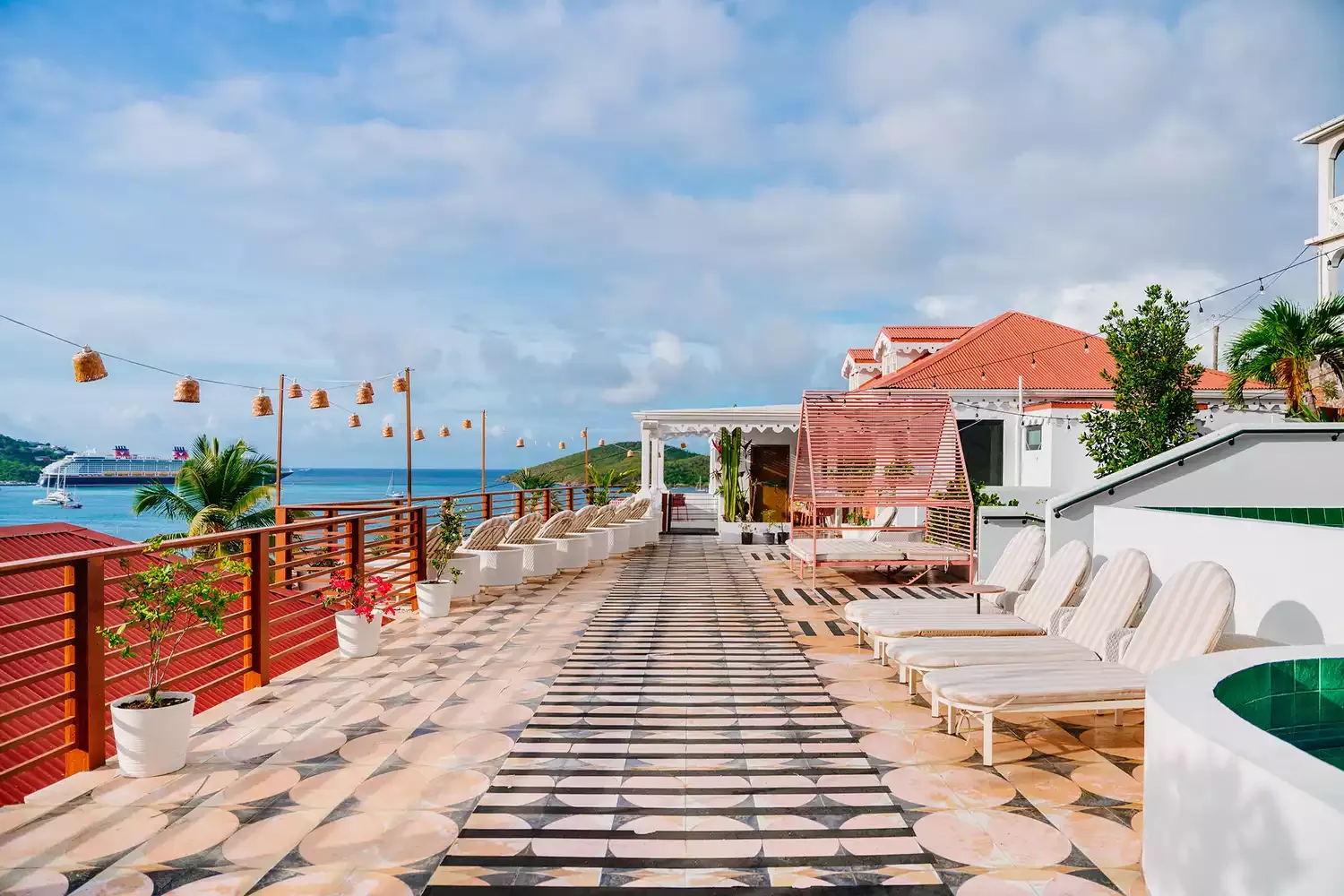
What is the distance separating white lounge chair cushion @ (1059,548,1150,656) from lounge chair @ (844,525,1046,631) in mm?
1173

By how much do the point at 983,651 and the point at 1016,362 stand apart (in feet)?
55.1

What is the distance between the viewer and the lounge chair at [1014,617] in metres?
5.56

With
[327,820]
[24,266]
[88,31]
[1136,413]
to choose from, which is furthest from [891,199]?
[24,266]

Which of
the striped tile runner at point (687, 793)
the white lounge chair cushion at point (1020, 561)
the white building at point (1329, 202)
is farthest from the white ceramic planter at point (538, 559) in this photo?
the white building at point (1329, 202)

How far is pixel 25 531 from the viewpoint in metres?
9.85

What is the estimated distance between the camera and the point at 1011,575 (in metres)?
6.73

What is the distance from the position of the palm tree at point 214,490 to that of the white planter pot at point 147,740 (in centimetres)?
1535

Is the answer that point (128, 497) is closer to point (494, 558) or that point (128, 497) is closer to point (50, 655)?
point (50, 655)

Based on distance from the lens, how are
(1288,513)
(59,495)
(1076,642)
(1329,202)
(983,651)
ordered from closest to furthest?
(983,651) < (1076,642) < (1288,513) < (1329,202) < (59,495)

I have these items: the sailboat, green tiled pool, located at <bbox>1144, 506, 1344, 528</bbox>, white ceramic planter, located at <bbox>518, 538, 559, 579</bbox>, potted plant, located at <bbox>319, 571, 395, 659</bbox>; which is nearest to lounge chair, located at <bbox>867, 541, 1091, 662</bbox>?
green tiled pool, located at <bbox>1144, 506, 1344, 528</bbox>

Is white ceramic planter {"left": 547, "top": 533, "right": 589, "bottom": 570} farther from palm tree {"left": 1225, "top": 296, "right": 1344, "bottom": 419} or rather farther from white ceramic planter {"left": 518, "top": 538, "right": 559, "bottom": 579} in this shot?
palm tree {"left": 1225, "top": 296, "right": 1344, "bottom": 419}

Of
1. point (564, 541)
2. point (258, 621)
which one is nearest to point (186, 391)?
point (564, 541)

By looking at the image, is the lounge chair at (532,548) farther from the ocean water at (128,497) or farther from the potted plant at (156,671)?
the ocean water at (128,497)

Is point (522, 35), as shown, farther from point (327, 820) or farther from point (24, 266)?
point (24, 266)
